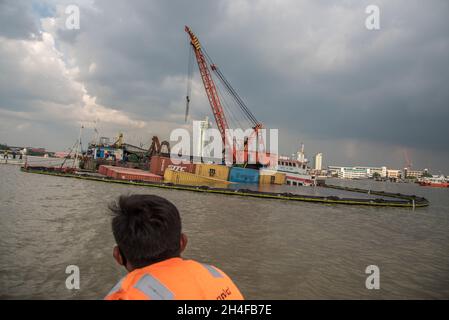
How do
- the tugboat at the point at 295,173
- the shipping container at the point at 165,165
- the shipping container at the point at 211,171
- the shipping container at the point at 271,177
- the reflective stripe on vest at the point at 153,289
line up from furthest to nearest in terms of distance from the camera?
1. the tugboat at the point at 295,173
2. the shipping container at the point at 271,177
3. the shipping container at the point at 211,171
4. the shipping container at the point at 165,165
5. the reflective stripe on vest at the point at 153,289

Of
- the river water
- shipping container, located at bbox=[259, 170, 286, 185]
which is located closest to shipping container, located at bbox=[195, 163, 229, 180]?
shipping container, located at bbox=[259, 170, 286, 185]

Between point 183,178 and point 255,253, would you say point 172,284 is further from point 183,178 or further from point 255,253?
point 183,178

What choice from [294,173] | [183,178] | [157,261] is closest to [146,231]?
[157,261]

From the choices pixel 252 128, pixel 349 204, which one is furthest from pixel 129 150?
pixel 349 204

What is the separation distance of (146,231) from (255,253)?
8500mm

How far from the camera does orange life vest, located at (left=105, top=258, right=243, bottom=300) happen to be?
1.55 m

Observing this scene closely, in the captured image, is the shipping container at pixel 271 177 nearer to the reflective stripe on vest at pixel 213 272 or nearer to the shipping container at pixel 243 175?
the shipping container at pixel 243 175

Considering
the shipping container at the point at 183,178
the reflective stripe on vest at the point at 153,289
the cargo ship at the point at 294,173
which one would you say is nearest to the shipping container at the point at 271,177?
the cargo ship at the point at 294,173

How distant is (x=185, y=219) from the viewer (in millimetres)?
14898

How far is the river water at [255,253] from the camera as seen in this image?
6.82 meters

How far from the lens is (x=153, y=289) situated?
1.56 metres
